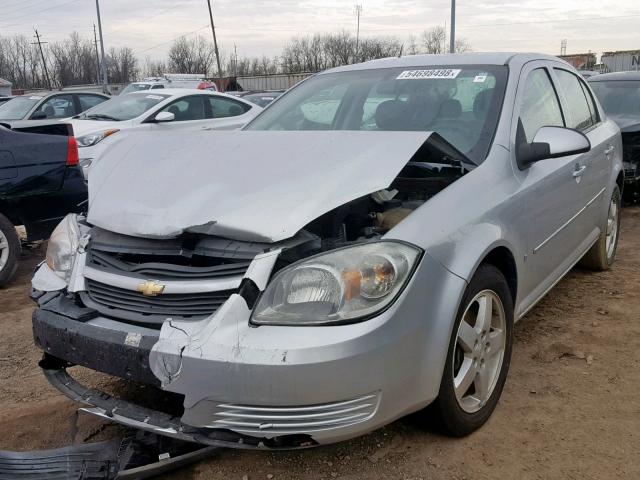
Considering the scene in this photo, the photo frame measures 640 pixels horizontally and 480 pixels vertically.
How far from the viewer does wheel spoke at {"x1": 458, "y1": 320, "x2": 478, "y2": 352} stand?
241cm

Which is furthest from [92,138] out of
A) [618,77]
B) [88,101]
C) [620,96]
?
[618,77]

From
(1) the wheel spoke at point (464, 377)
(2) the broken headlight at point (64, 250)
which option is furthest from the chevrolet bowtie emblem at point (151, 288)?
(1) the wheel spoke at point (464, 377)

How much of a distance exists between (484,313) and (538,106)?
153cm

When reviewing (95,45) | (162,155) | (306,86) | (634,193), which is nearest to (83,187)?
(306,86)

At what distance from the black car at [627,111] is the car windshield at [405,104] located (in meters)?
4.61

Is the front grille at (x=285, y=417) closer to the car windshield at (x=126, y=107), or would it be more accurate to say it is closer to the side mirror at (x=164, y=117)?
the side mirror at (x=164, y=117)

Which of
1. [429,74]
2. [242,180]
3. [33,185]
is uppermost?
[429,74]

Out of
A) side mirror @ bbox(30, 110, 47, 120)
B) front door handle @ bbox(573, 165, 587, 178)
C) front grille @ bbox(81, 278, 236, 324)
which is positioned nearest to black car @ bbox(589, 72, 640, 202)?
front door handle @ bbox(573, 165, 587, 178)

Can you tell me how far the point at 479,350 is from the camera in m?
2.56

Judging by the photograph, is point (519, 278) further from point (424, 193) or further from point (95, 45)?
point (95, 45)

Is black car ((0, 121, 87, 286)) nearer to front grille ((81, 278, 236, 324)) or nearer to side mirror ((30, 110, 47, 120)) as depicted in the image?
front grille ((81, 278, 236, 324))

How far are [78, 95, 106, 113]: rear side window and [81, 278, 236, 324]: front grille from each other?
34.1 ft

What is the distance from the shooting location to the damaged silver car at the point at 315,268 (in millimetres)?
2000

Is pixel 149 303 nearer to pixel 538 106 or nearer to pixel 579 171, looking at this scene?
pixel 538 106
